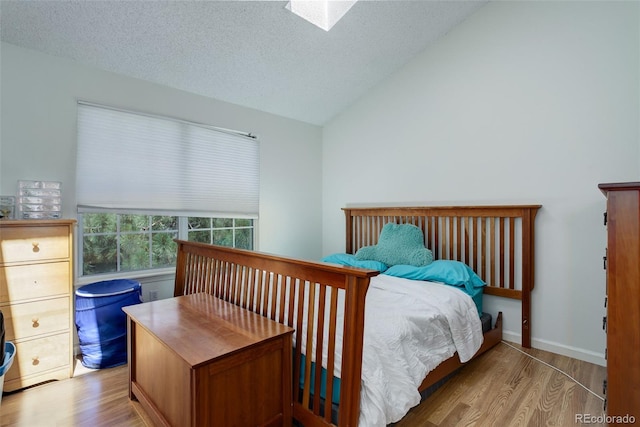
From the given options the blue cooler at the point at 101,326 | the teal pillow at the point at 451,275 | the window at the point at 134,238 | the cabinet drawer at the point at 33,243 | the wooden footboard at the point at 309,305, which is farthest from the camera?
the window at the point at 134,238

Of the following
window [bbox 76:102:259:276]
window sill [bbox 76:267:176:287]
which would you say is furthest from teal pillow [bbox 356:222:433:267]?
window sill [bbox 76:267:176:287]

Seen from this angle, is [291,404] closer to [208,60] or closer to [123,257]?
[123,257]

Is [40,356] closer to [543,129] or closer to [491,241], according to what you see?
[491,241]

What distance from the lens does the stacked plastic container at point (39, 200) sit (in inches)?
87.5

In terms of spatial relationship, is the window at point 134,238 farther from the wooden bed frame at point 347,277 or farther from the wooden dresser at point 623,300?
the wooden dresser at point 623,300

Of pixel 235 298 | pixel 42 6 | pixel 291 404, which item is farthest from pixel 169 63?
pixel 291 404

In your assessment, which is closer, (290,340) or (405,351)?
(290,340)

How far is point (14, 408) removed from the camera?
72.6 inches

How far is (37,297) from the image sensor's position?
206cm

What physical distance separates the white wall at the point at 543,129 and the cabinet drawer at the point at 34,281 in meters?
3.05

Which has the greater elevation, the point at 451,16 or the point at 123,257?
the point at 451,16

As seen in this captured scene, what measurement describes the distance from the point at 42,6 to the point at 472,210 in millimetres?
3563

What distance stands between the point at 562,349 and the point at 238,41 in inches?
143

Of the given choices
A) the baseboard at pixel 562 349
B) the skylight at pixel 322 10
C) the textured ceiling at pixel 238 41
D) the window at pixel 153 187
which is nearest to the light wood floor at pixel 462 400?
the baseboard at pixel 562 349
